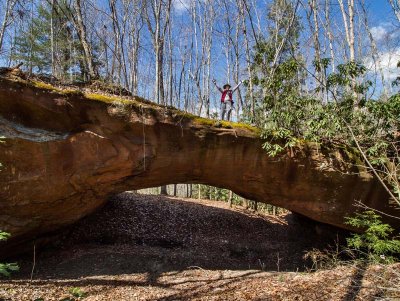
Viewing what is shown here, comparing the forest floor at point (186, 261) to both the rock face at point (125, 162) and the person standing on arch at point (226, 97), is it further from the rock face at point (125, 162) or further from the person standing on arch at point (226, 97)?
the person standing on arch at point (226, 97)

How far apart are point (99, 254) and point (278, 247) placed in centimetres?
545

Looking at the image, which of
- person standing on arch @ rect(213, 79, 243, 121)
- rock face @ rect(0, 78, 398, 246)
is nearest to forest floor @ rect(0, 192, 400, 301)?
rock face @ rect(0, 78, 398, 246)

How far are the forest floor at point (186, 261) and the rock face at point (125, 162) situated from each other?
3.93ft

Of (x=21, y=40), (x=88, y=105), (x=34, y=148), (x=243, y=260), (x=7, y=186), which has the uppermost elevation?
(x=21, y=40)

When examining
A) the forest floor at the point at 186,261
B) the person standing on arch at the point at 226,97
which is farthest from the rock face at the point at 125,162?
the person standing on arch at the point at 226,97

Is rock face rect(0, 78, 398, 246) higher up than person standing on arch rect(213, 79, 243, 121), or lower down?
lower down

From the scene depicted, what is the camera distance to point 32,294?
5.38m

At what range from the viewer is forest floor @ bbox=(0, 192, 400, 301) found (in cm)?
559

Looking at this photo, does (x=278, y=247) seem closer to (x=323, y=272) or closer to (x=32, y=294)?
(x=323, y=272)

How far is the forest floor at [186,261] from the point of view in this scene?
18.3 ft

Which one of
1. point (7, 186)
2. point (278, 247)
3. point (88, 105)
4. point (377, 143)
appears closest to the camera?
point (7, 186)

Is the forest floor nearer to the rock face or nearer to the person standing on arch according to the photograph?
the rock face

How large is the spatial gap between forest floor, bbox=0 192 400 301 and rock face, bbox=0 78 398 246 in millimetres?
1197

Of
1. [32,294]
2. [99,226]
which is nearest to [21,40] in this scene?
[99,226]
